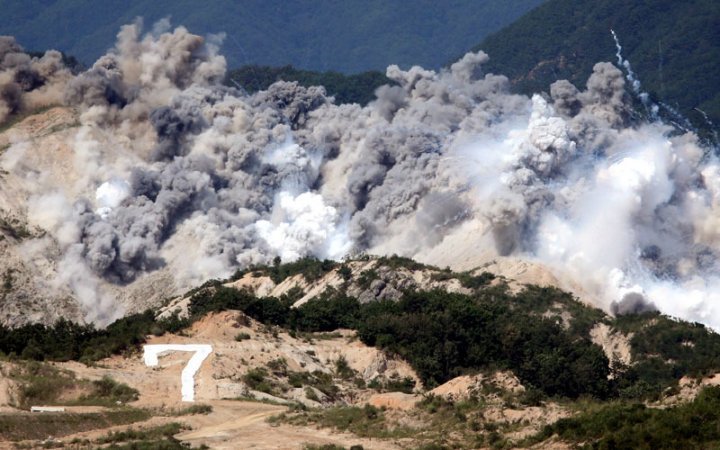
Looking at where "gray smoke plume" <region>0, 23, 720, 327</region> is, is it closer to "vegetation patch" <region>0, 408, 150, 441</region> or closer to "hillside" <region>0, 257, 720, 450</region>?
"hillside" <region>0, 257, 720, 450</region>

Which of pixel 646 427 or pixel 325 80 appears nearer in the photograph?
pixel 646 427

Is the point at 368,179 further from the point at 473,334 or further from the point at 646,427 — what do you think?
the point at 646,427

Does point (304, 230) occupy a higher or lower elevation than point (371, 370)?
higher

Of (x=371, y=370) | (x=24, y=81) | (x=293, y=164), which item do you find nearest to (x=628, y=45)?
(x=293, y=164)

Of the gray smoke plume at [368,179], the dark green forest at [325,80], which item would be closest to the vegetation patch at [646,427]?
the gray smoke plume at [368,179]

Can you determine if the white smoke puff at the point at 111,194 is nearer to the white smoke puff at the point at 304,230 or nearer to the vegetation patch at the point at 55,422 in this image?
the white smoke puff at the point at 304,230

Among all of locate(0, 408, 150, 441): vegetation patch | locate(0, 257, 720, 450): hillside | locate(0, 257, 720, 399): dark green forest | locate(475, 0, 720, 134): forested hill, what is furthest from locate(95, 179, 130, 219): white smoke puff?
locate(0, 408, 150, 441): vegetation patch

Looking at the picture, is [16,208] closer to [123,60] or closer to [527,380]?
[123,60]
